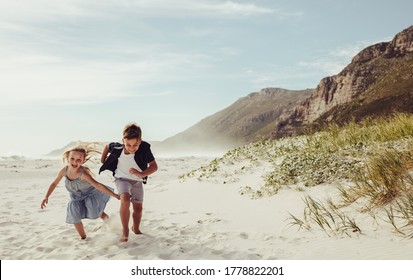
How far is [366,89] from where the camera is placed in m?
103

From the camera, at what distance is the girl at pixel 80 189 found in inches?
230

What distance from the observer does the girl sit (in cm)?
585

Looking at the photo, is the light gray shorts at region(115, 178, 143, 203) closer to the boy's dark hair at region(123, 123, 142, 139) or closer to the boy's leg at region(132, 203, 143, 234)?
the boy's leg at region(132, 203, 143, 234)

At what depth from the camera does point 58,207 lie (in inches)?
370

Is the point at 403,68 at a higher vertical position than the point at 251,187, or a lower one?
higher

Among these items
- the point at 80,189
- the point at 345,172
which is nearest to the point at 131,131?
the point at 80,189

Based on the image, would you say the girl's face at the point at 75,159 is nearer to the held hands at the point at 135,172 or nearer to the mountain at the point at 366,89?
the held hands at the point at 135,172

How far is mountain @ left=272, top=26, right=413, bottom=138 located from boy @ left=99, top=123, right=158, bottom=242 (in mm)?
64306

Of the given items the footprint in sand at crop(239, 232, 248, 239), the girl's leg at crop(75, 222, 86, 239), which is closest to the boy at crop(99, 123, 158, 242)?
the girl's leg at crop(75, 222, 86, 239)

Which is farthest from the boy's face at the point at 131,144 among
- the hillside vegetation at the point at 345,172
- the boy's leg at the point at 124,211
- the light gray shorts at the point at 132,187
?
the hillside vegetation at the point at 345,172

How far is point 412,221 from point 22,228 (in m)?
6.30
